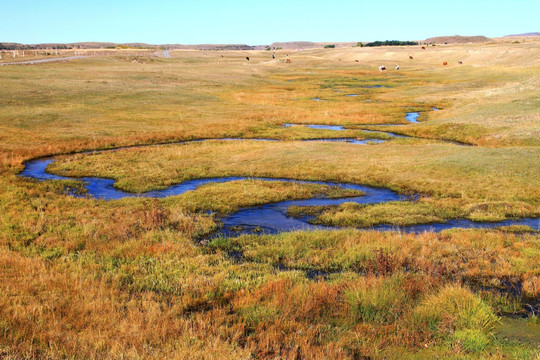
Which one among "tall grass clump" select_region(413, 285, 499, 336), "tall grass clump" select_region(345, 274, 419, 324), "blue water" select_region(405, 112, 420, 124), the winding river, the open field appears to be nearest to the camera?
the open field

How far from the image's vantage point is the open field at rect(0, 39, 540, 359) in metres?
8.30

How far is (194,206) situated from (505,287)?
47.7 feet

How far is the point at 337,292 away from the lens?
35.5 feet

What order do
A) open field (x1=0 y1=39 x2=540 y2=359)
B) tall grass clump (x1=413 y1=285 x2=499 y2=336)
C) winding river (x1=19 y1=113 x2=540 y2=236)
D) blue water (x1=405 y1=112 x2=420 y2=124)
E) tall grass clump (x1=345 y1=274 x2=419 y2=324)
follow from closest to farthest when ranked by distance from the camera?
open field (x1=0 y1=39 x2=540 y2=359), tall grass clump (x1=413 y1=285 x2=499 y2=336), tall grass clump (x1=345 y1=274 x2=419 y2=324), winding river (x1=19 y1=113 x2=540 y2=236), blue water (x1=405 y1=112 x2=420 y2=124)

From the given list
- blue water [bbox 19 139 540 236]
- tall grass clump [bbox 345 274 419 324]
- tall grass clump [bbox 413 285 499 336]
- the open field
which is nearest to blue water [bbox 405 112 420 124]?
the open field

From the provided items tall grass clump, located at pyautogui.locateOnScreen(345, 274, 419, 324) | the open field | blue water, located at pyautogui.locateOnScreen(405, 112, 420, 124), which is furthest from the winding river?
blue water, located at pyautogui.locateOnScreen(405, 112, 420, 124)

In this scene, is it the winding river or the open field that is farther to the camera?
the winding river

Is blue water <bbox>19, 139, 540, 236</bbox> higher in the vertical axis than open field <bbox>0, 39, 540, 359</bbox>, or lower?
lower

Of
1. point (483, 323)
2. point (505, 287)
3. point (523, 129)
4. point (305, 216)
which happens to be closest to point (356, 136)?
point (523, 129)

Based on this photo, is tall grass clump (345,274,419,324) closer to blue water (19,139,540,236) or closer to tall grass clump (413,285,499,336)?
tall grass clump (413,285,499,336)

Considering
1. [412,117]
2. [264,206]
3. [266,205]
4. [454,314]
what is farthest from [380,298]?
[412,117]

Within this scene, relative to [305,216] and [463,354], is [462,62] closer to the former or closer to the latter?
[305,216]

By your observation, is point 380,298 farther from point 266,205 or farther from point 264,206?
point 266,205

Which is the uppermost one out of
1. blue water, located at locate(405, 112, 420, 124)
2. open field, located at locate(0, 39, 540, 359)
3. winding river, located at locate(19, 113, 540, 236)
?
blue water, located at locate(405, 112, 420, 124)
